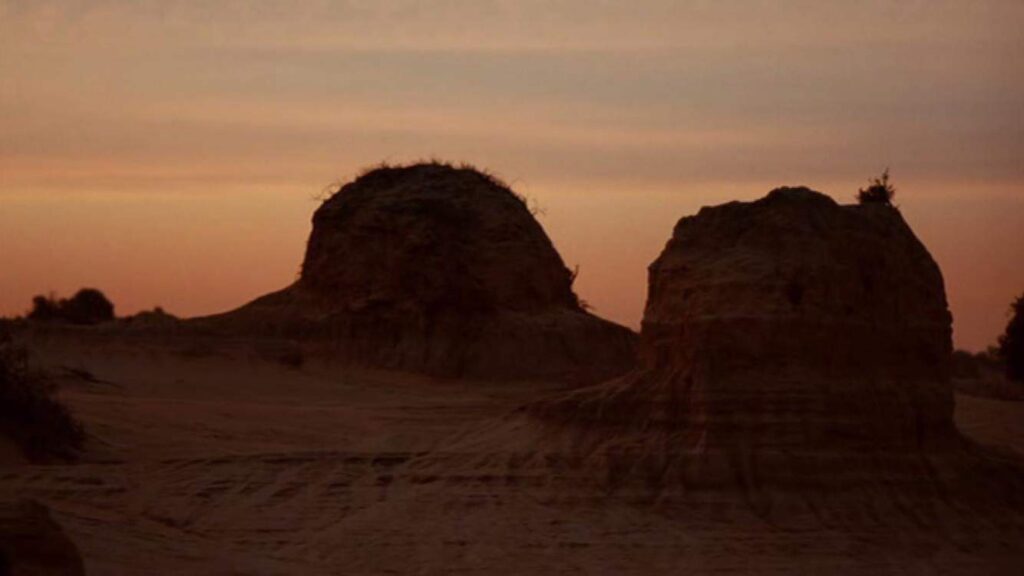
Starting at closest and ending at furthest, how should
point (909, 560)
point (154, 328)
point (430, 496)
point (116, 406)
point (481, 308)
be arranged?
1. point (909, 560)
2. point (430, 496)
3. point (116, 406)
4. point (154, 328)
5. point (481, 308)

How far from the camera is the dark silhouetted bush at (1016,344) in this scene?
43969 mm

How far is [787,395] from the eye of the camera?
720 inches

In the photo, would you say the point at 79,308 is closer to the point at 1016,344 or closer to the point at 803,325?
the point at 1016,344

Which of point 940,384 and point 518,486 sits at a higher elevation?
point 940,384

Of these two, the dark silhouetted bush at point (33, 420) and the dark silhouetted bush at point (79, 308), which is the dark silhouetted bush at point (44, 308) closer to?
the dark silhouetted bush at point (79, 308)

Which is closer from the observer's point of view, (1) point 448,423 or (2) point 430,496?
(2) point 430,496

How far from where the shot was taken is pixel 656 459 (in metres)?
18.5

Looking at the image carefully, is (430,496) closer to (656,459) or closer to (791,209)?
(656,459)

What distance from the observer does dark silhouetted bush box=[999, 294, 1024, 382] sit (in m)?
44.0

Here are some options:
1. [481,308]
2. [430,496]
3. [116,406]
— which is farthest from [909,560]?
[481,308]

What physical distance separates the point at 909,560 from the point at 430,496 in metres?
4.56

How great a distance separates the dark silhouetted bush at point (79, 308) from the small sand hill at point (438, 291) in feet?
24.3

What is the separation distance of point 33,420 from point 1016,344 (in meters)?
29.6

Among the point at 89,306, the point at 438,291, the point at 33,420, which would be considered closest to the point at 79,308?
the point at 89,306
